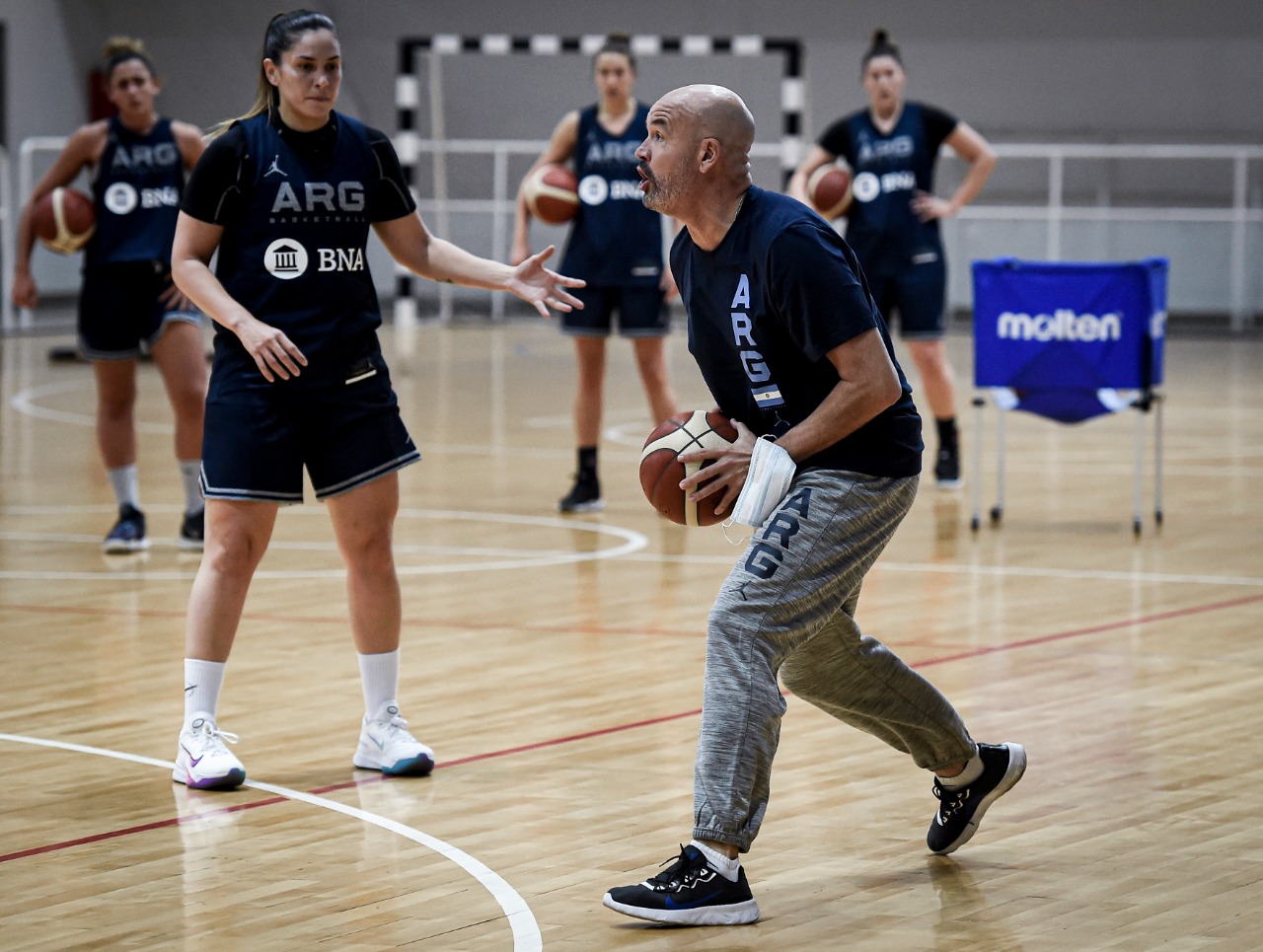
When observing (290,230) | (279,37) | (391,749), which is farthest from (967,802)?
(279,37)

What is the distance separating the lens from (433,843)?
411cm

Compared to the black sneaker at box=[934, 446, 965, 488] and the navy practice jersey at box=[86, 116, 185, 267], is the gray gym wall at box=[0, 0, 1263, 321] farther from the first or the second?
the navy practice jersey at box=[86, 116, 185, 267]

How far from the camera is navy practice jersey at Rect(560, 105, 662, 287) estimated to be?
9305mm

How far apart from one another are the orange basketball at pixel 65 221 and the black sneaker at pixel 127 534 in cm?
110

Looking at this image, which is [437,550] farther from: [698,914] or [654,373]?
[698,914]

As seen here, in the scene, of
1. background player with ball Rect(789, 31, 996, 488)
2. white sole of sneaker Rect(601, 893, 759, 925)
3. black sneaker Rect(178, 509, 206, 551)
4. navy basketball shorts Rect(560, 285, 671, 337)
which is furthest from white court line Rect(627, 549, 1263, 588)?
white sole of sneaker Rect(601, 893, 759, 925)

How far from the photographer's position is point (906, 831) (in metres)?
4.22

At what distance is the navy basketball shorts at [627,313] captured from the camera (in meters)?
9.28

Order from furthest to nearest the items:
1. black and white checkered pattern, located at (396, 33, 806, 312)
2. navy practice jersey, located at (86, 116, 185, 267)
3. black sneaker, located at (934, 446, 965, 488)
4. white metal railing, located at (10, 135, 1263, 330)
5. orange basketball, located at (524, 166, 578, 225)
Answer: white metal railing, located at (10, 135, 1263, 330), black and white checkered pattern, located at (396, 33, 806, 312), black sneaker, located at (934, 446, 965, 488), orange basketball, located at (524, 166, 578, 225), navy practice jersey, located at (86, 116, 185, 267)

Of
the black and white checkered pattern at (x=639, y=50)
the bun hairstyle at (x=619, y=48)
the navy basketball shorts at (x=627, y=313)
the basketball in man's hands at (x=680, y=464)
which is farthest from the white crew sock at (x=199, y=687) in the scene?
the black and white checkered pattern at (x=639, y=50)

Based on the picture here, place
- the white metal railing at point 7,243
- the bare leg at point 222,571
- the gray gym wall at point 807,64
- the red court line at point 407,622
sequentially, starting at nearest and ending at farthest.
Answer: the bare leg at point 222,571 < the red court line at point 407,622 < the white metal railing at point 7,243 < the gray gym wall at point 807,64

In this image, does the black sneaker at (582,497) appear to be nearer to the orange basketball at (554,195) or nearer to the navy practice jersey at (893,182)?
the orange basketball at (554,195)

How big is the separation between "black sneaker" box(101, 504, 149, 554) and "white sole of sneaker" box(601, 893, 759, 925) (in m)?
4.86

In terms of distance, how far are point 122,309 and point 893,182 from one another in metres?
4.02
